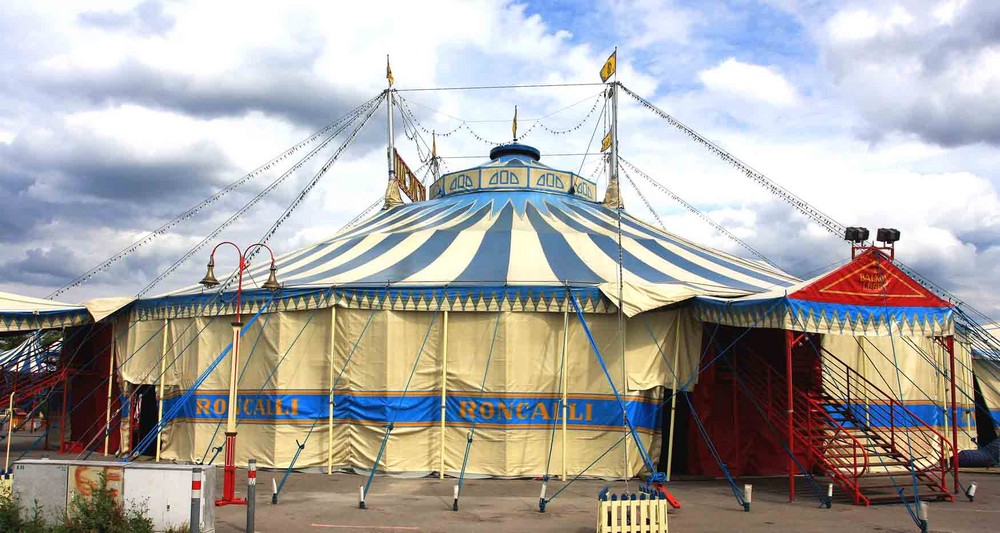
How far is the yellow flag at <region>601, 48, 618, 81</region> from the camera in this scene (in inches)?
699

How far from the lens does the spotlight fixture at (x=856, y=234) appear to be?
35.3ft

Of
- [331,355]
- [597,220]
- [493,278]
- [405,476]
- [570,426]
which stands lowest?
[405,476]

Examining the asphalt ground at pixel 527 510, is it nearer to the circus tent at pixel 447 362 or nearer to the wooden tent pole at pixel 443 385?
the wooden tent pole at pixel 443 385

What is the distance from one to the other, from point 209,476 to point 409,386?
198 inches

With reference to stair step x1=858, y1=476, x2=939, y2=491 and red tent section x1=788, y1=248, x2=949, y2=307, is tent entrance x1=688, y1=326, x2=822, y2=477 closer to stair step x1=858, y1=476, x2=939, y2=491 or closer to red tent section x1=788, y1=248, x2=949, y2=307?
stair step x1=858, y1=476, x2=939, y2=491

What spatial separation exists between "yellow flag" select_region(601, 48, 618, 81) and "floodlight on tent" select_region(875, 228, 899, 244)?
27.5 ft

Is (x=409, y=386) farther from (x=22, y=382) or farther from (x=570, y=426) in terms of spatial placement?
(x=22, y=382)

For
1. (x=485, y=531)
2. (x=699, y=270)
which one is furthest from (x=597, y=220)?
(x=485, y=531)

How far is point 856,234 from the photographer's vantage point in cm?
1080

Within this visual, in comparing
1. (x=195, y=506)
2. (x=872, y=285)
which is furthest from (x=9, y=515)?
(x=872, y=285)

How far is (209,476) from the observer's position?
25.1ft

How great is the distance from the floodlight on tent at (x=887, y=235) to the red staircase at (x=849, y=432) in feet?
7.76

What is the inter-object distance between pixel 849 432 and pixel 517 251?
6030mm

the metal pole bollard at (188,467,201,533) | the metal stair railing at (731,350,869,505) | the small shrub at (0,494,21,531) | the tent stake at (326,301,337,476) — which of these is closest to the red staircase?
the metal stair railing at (731,350,869,505)
